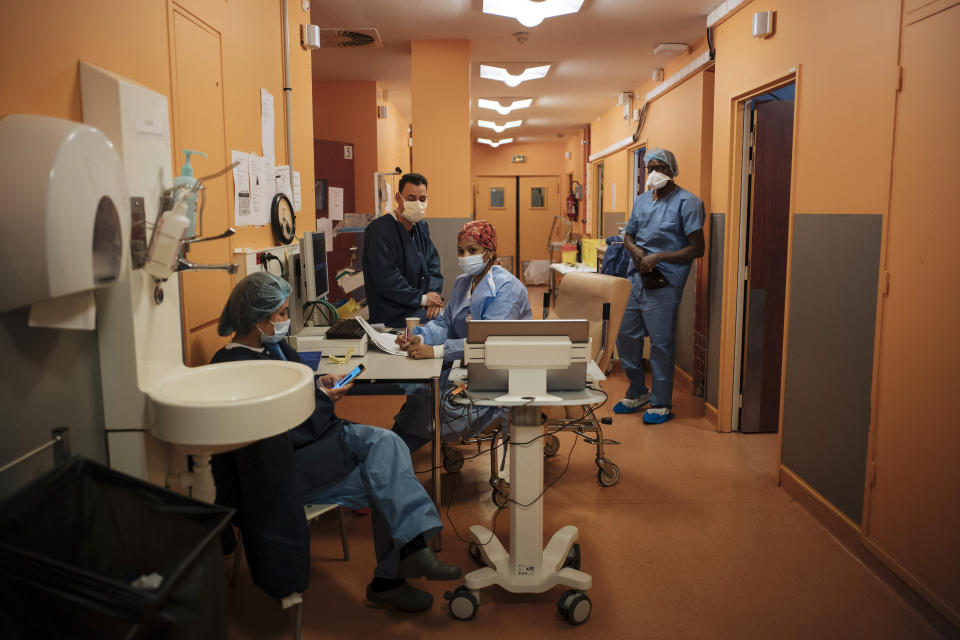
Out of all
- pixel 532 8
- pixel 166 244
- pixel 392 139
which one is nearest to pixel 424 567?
pixel 166 244

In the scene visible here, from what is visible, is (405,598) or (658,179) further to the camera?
(658,179)

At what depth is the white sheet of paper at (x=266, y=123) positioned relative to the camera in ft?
10.8

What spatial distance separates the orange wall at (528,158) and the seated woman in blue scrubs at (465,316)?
34.6 feet

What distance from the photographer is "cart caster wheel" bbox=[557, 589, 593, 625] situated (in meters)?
2.31

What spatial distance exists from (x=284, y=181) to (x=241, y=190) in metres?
0.65

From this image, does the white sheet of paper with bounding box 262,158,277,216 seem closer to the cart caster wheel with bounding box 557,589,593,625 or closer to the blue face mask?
the blue face mask

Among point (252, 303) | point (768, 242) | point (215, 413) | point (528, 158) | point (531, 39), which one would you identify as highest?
point (531, 39)

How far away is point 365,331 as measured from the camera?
317cm

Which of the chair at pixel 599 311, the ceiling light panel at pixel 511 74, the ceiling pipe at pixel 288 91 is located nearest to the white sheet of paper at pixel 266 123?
the ceiling pipe at pixel 288 91

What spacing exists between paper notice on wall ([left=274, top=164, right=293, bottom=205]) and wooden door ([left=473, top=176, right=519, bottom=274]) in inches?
392

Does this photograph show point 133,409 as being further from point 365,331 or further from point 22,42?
point 365,331

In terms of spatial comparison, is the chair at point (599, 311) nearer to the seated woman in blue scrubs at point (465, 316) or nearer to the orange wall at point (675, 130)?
the seated woman in blue scrubs at point (465, 316)

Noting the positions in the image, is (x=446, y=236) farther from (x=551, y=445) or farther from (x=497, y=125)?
(x=497, y=125)

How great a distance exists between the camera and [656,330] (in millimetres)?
4598
